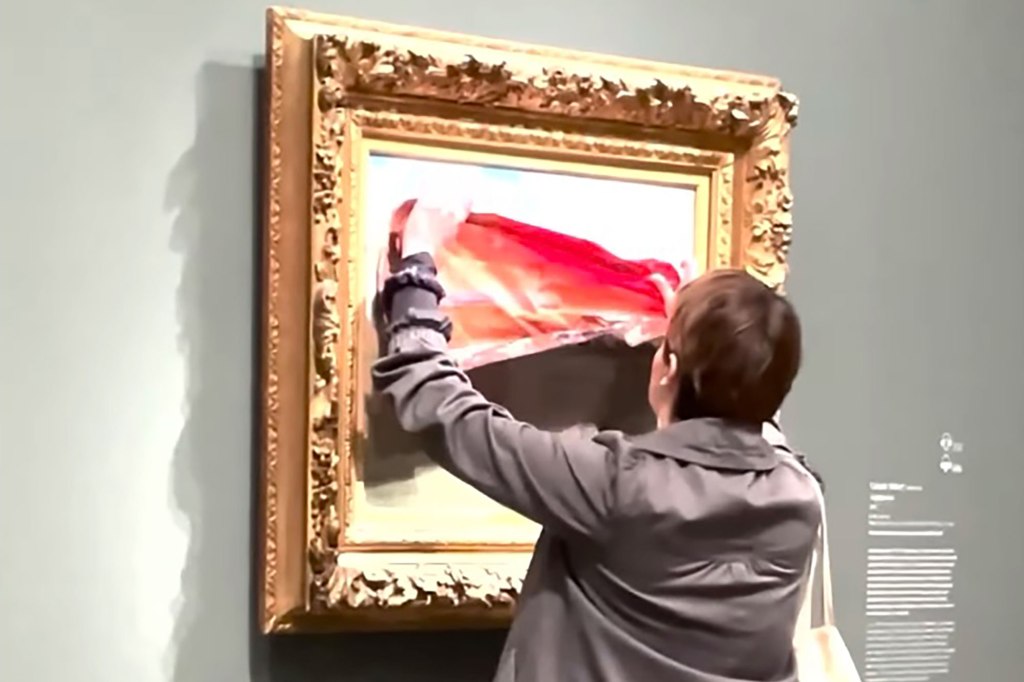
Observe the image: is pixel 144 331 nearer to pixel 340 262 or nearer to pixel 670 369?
pixel 340 262

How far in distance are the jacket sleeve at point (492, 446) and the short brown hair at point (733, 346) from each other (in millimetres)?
86

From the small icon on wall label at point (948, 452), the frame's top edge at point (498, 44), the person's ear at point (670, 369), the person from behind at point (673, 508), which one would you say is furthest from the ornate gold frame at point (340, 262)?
the small icon on wall label at point (948, 452)

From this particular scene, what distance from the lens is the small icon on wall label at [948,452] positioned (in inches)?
64.5

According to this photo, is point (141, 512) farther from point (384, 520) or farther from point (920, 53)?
point (920, 53)

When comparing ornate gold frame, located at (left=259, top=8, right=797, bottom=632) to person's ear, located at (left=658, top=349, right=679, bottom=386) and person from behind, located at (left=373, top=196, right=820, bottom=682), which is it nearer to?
person from behind, located at (left=373, top=196, right=820, bottom=682)

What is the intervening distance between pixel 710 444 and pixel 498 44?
44cm

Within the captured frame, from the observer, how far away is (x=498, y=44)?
1356 millimetres

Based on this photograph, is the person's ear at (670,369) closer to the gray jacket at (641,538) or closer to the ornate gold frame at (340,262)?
the gray jacket at (641,538)

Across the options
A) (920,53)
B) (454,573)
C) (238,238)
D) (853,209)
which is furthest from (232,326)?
(920,53)

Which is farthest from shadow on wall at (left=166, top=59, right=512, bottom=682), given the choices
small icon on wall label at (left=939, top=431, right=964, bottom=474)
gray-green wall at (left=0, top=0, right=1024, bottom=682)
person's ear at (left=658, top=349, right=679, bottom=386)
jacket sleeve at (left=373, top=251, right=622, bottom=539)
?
small icon on wall label at (left=939, top=431, right=964, bottom=474)

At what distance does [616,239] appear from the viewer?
4.65 ft

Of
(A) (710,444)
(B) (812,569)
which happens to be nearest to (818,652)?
(B) (812,569)

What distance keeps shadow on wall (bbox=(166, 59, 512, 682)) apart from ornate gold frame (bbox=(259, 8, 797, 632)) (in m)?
0.03

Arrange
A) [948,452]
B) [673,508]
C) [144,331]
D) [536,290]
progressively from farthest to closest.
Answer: [948,452]
[536,290]
[144,331]
[673,508]
